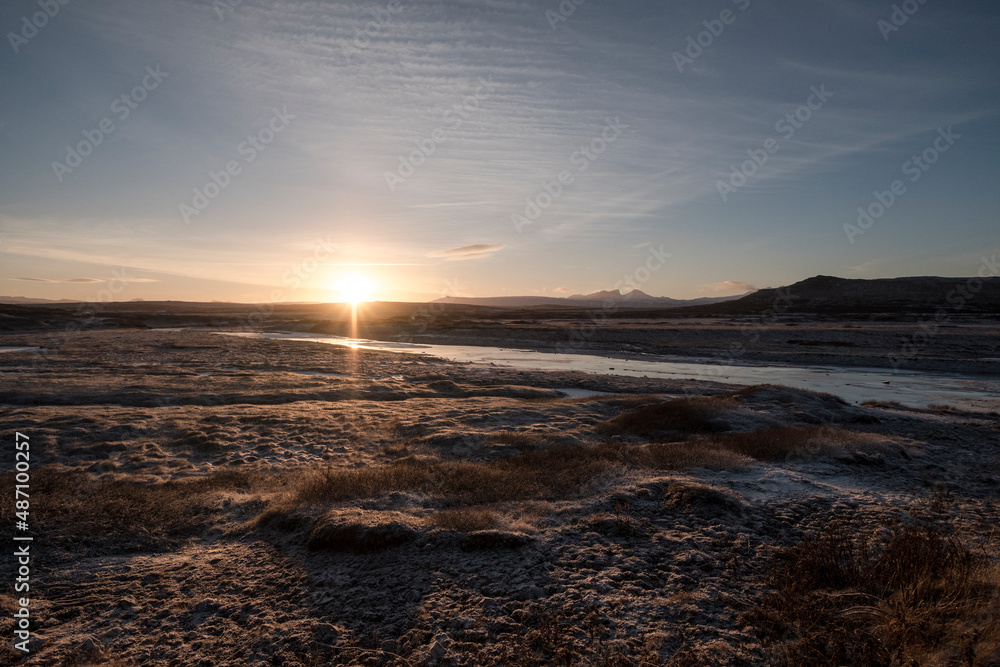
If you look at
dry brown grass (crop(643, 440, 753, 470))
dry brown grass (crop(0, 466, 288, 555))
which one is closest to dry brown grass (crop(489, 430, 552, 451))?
dry brown grass (crop(643, 440, 753, 470))

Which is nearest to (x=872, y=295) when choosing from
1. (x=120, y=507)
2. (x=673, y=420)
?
(x=673, y=420)

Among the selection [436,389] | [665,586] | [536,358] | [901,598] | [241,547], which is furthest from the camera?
[536,358]

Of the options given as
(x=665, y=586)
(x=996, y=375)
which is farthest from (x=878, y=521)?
(x=996, y=375)

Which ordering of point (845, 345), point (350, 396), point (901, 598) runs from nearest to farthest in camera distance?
1. point (901, 598)
2. point (350, 396)
3. point (845, 345)

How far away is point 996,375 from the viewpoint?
34406 millimetres

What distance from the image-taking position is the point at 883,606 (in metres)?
5.34

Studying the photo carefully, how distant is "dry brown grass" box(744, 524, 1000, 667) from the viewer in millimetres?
4699

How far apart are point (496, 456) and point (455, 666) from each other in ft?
29.8

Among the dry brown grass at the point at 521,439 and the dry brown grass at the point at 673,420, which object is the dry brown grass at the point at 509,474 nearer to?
the dry brown grass at the point at 521,439

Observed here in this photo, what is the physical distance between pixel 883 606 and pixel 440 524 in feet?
19.9

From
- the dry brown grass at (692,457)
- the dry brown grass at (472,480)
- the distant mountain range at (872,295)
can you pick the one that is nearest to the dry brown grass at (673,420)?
the dry brown grass at (692,457)

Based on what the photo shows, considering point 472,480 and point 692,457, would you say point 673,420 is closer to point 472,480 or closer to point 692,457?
point 692,457

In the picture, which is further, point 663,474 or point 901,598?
point 663,474

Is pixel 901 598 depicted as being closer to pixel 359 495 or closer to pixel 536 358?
pixel 359 495
